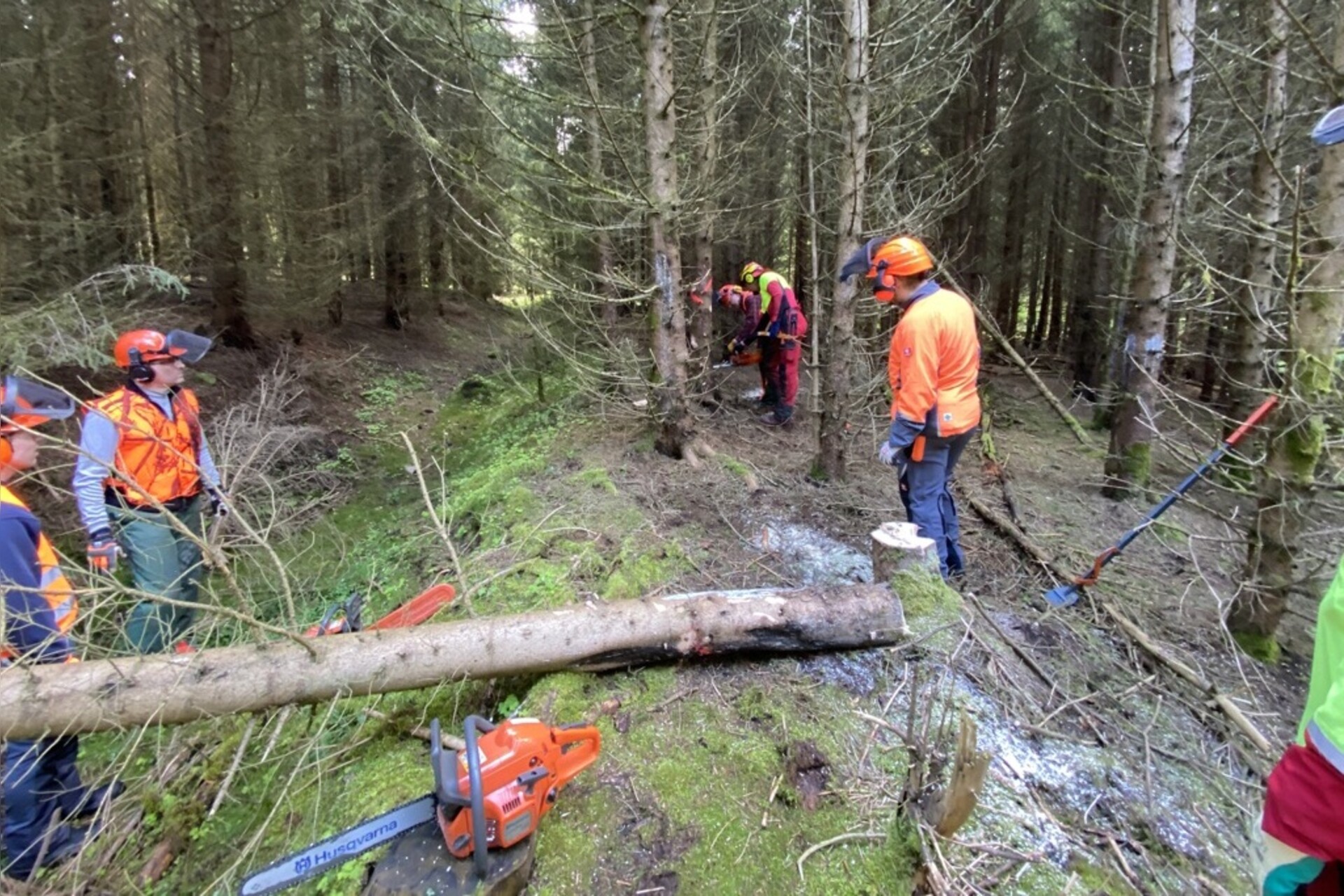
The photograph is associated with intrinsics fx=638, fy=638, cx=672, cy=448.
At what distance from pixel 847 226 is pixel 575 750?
14.1ft

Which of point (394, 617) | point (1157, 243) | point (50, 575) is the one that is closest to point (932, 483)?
point (394, 617)

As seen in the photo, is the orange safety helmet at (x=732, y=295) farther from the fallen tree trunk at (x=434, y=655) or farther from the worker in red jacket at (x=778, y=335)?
the fallen tree trunk at (x=434, y=655)

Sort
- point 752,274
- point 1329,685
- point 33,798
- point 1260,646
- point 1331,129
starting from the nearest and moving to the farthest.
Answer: point 1329,685 → point 1331,129 → point 33,798 → point 1260,646 → point 752,274

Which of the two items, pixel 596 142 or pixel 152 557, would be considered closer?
pixel 152 557

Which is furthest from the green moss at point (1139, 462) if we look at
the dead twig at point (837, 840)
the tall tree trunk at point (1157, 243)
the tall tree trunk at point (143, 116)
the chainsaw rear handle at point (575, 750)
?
the tall tree trunk at point (143, 116)

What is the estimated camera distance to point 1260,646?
3.71 metres

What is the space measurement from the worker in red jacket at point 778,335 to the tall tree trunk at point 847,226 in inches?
96.9

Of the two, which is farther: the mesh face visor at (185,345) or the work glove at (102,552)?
the mesh face visor at (185,345)

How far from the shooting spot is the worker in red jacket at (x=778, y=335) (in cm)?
812

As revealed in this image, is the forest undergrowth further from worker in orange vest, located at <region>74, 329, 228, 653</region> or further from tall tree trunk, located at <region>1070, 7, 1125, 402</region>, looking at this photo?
tall tree trunk, located at <region>1070, 7, 1125, 402</region>

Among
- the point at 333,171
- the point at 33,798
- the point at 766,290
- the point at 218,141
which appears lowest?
the point at 33,798

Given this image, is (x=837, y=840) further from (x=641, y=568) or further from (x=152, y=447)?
(x=152, y=447)

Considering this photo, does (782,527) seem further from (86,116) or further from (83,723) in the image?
(86,116)

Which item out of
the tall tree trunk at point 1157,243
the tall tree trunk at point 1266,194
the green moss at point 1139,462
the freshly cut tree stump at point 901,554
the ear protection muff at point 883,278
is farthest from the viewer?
the green moss at point 1139,462
